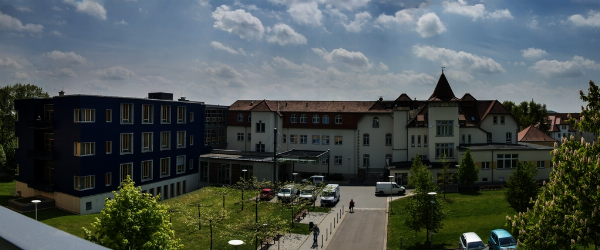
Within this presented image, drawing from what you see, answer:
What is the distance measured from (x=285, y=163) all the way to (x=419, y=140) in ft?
54.4

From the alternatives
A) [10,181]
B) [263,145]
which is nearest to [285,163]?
[263,145]

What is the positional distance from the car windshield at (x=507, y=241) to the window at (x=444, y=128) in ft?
92.9

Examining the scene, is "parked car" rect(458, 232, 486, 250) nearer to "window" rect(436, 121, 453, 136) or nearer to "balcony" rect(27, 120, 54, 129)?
"window" rect(436, 121, 453, 136)

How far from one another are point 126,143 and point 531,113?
3301 inches

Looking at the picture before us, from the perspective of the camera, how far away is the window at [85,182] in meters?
36.9

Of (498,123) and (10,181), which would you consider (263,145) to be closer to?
(498,123)

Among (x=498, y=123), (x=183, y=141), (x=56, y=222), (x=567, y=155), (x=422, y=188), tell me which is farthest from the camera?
(x=498, y=123)

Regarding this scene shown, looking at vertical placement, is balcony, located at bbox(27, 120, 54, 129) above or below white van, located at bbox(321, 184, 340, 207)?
above

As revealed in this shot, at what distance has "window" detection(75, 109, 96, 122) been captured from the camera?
36.8 meters

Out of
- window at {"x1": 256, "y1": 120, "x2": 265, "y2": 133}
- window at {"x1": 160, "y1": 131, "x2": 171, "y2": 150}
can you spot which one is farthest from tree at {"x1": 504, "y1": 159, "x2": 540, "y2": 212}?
window at {"x1": 160, "y1": 131, "x2": 171, "y2": 150}

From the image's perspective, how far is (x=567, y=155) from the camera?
40.2 feet

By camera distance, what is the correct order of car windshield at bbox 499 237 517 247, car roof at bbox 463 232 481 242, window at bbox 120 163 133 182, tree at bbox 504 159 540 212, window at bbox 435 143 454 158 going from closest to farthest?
car windshield at bbox 499 237 517 247 < car roof at bbox 463 232 481 242 < tree at bbox 504 159 540 212 < window at bbox 120 163 133 182 < window at bbox 435 143 454 158

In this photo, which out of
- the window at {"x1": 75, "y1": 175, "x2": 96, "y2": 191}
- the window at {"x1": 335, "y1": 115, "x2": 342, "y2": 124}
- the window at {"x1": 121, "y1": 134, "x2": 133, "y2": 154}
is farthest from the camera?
the window at {"x1": 335, "y1": 115, "x2": 342, "y2": 124}

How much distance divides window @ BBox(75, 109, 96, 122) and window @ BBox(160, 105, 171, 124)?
30.3 ft
